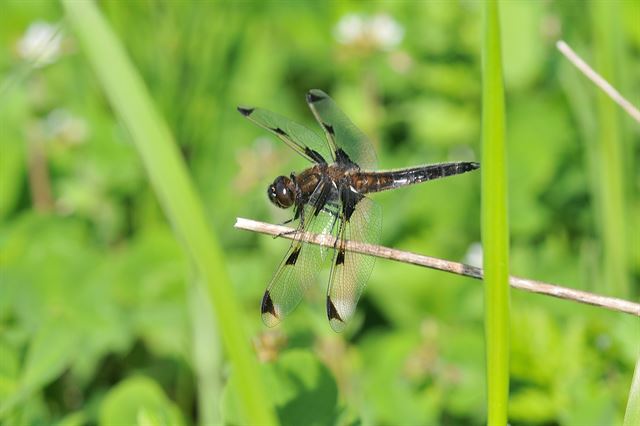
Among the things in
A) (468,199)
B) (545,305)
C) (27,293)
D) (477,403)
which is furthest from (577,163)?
(27,293)

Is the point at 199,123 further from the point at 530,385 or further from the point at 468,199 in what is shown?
the point at 530,385

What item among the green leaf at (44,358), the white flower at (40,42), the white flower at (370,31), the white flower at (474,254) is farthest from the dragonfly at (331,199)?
the white flower at (40,42)

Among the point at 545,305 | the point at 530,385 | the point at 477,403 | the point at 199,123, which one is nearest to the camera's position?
the point at 530,385

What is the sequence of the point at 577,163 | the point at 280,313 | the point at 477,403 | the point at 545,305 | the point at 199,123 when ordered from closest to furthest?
the point at 280,313 < the point at 477,403 < the point at 545,305 < the point at 577,163 < the point at 199,123

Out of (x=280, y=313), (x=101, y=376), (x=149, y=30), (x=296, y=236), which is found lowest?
(x=101, y=376)

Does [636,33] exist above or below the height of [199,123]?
above

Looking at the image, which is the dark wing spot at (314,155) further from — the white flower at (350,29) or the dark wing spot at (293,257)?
the white flower at (350,29)

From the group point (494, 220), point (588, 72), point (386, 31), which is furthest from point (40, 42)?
point (494, 220)
